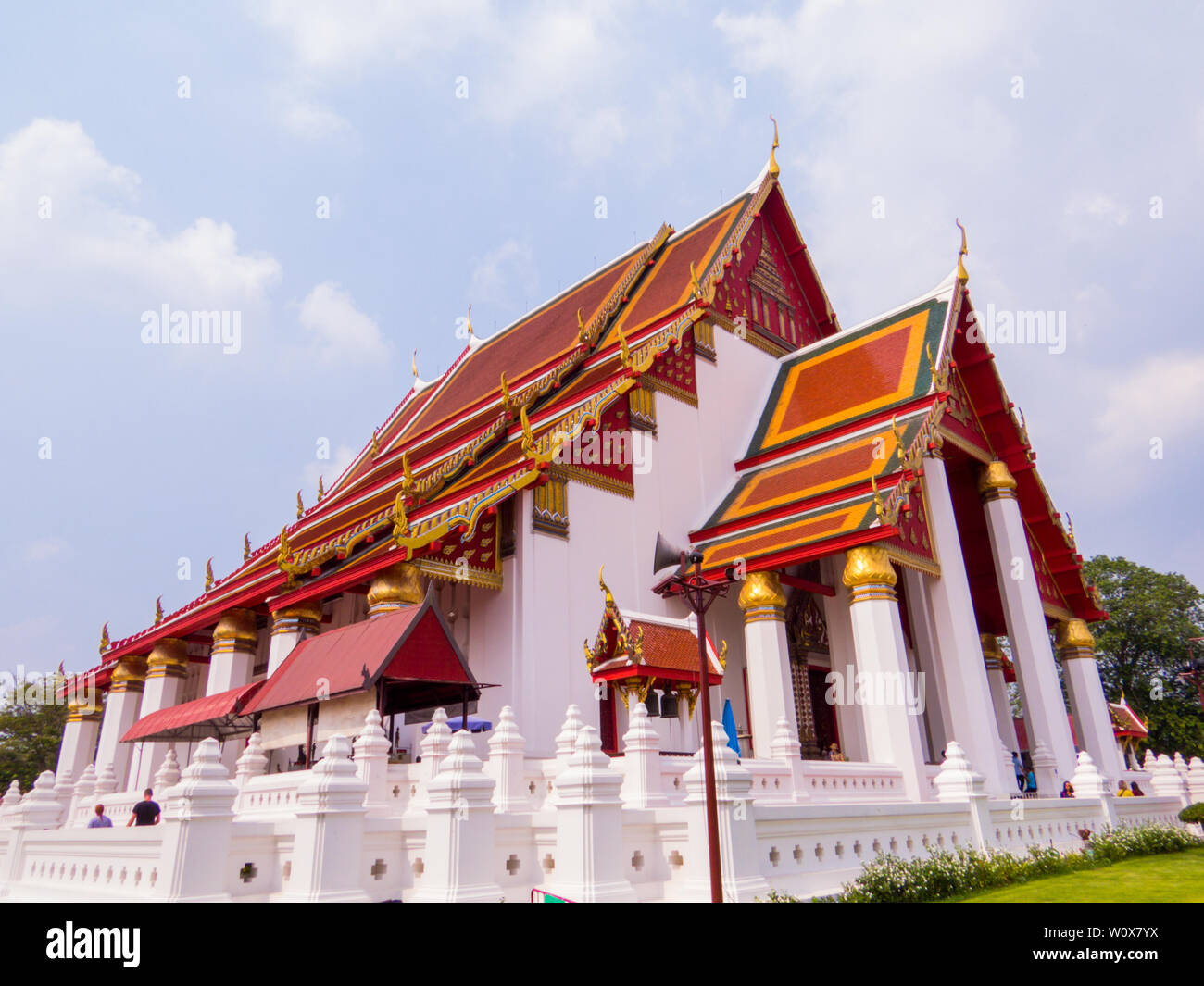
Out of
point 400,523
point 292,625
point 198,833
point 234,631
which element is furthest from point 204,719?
point 198,833

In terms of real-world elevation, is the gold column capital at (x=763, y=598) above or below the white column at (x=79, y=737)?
above

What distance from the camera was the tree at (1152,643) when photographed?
3494cm

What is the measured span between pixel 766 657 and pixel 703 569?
5.57ft

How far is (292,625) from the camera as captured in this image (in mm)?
13906

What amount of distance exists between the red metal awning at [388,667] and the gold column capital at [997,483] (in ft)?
38.7

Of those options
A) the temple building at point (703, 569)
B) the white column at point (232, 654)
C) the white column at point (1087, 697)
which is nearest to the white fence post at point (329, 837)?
the temple building at point (703, 569)

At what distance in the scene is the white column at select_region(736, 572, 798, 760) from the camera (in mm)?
12648

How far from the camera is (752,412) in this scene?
58.8ft

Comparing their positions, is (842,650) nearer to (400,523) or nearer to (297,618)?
(400,523)

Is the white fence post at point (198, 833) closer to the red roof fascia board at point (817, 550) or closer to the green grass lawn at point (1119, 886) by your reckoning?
the green grass lawn at point (1119, 886)
